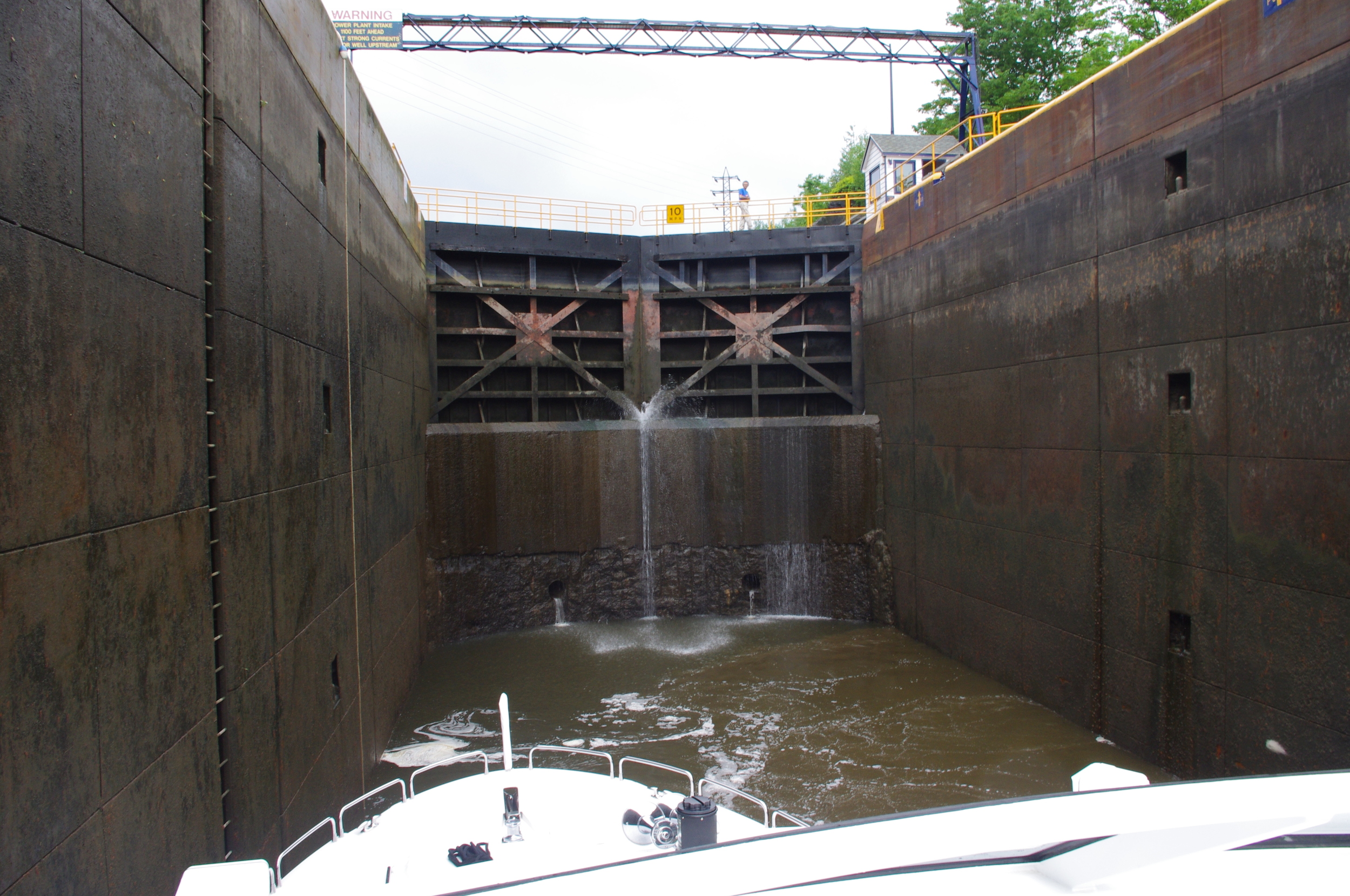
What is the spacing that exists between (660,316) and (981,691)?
29.4 feet

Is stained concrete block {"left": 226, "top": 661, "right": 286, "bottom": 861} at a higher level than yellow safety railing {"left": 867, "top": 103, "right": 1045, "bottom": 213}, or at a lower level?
lower

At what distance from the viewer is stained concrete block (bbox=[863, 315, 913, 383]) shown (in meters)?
12.9

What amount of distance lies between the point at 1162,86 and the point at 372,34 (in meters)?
19.0

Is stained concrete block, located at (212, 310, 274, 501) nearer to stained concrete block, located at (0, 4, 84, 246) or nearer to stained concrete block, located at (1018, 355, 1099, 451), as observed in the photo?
stained concrete block, located at (0, 4, 84, 246)

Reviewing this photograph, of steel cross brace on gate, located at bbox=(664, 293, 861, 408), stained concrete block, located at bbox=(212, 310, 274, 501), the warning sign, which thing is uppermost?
the warning sign

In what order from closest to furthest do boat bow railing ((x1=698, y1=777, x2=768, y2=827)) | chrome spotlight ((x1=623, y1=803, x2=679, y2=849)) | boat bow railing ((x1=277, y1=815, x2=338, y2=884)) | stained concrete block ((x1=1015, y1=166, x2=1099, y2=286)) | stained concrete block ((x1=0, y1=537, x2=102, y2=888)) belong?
1. stained concrete block ((x1=0, y1=537, x2=102, y2=888))
2. chrome spotlight ((x1=623, y1=803, x2=679, y2=849))
3. boat bow railing ((x1=277, y1=815, x2=338, y2=884))
4. boat bow railing ((x1=698, y1=777, x2=768, y2=827))
5. stained concrete block ((x1=1015, y1=166, x2=1099, y2=286))

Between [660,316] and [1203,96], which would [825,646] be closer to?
[660,316]

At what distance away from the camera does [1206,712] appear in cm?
704

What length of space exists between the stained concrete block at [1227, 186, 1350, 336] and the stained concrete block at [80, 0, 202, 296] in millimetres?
7980

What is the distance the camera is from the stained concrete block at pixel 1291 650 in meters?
5.86

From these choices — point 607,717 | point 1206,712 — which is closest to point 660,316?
point 607,717

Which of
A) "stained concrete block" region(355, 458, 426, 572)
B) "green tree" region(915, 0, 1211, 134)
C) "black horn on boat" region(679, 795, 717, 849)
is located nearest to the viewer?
"black horn on boat" region(679, 795, 717, 849)

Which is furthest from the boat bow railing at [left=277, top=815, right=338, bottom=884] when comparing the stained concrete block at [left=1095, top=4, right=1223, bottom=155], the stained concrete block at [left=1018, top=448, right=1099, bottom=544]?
the stained concrete block at [left=1095, top=4, right=1223, bottom=155]

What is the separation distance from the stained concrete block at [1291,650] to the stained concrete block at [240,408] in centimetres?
794
